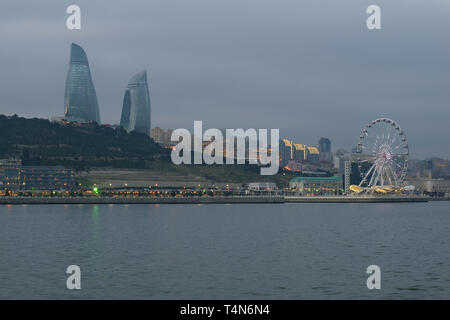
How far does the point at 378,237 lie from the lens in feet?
231

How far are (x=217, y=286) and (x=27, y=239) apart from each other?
115 ft

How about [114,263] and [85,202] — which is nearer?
[114,263]

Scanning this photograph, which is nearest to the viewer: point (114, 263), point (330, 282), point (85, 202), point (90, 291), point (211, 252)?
point (90, 291)

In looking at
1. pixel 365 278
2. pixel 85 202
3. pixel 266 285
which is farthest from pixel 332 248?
pixel 85 202

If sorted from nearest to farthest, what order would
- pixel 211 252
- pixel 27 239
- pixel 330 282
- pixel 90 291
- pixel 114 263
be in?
1. pixel 90 291
2. pixel 330 282
3. pixel 114 263
4. pixel 211 252
5. pixel 27 239

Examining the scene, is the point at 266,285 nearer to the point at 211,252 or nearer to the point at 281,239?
the point at 211,252

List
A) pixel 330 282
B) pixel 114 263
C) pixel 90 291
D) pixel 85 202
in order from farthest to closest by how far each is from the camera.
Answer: pixel 85 202
pixel 114 263
pixel 330 282
pixel 90 291

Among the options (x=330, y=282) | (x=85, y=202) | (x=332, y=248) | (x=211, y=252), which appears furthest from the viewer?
(x=85, y=202)

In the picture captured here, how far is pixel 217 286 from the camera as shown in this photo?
3628cm
